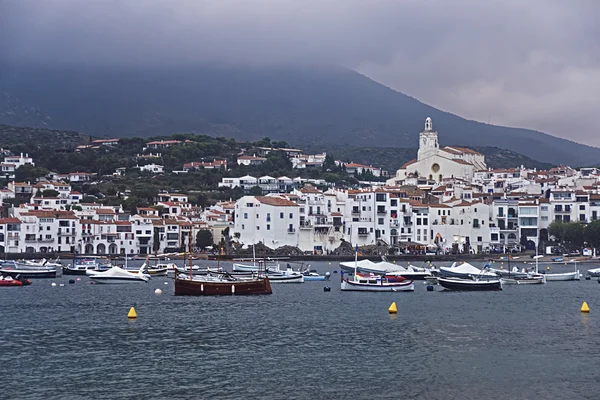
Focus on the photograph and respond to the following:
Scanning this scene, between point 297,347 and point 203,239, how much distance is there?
65.5 m

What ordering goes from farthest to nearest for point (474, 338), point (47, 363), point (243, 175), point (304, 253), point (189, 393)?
point (243, 175)
point (304, 253)
point (474, 338)
point (47, 363)
point (189, 393)

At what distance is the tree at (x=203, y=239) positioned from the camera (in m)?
96.8

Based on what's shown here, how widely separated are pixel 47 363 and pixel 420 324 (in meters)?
16.2

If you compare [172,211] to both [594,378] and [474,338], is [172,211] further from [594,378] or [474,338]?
[594,378]

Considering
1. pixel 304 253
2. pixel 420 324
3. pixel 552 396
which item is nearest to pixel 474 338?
pixel 420 324

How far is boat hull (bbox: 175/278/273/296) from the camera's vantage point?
49.9 m

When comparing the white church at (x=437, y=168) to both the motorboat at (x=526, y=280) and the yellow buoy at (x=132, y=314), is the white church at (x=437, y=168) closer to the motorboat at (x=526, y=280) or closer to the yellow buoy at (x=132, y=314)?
the motorboat at (x=526, y=280)

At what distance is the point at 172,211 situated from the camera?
109250 millimetres

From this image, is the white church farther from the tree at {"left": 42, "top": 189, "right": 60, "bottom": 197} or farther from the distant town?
the tree at {"left": 42, "top": 189, "right": 60, "bottom": 197}

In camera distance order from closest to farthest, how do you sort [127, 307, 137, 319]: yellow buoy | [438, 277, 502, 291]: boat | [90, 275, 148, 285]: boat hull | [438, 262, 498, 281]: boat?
[127, 307, 137, 319]: yellow buoy
[438, 277, 502, 291]: boat
[438, 262, 498, 281]: boat
[90, 275, 148, 285]: boat hull

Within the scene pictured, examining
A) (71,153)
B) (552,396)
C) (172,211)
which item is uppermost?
(71,153)

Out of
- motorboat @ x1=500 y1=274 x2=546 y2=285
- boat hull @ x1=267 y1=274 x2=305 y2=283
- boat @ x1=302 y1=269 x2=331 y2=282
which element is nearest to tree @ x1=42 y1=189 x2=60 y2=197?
boat @ x1=302 y1=269 x2=331 y2=282

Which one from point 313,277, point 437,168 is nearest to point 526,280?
point 313,277

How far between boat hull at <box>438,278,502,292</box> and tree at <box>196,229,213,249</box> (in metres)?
45.9
